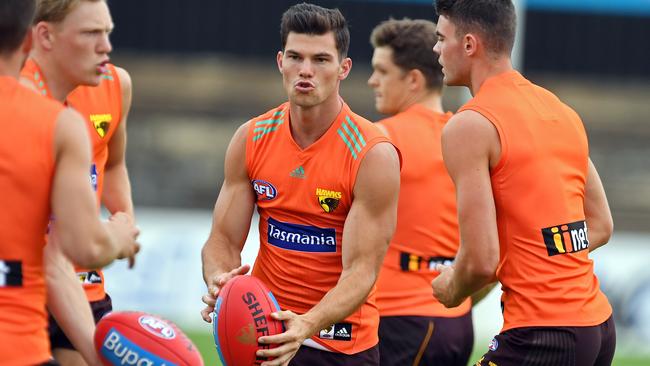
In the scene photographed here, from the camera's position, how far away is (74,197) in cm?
387

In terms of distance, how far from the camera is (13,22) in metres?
3.91

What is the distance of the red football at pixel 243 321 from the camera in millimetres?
4930

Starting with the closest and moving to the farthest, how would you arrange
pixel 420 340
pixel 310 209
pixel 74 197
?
1. pixel 74 197
2. pixel 310 209
3. pixel 420 340

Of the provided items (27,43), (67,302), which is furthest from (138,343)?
(27,43)

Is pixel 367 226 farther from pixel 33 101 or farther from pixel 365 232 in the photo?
pixel 33 101

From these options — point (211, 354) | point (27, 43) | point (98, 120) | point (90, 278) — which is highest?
point (27, 43)

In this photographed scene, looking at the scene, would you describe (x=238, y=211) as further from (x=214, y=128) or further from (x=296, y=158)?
(x=214, y=128)

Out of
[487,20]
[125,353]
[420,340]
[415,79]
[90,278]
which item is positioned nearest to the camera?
[125,353]

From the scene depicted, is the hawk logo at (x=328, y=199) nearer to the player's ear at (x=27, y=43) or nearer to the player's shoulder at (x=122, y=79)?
the player's shoulder at (x=122, y=79)

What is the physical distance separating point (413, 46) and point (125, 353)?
11.8 feet

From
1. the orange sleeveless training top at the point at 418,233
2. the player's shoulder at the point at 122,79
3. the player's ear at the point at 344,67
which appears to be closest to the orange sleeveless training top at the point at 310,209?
the player's ear at the point at 344,67

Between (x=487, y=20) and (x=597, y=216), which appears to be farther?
(x=597, y=216)

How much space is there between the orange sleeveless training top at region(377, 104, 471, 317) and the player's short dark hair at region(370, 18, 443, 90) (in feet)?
1.51

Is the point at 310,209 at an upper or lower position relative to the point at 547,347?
upper
